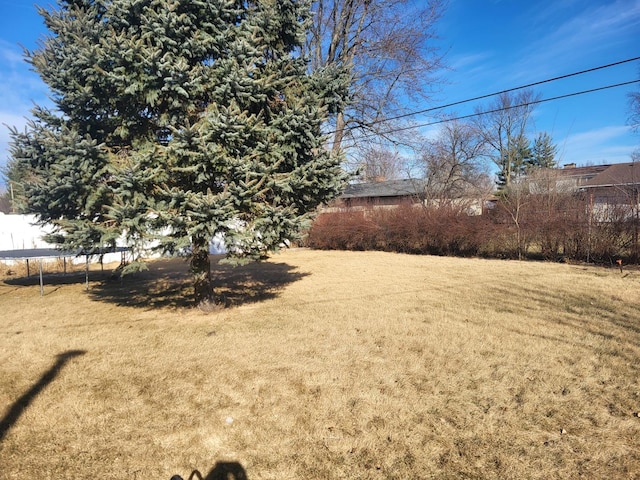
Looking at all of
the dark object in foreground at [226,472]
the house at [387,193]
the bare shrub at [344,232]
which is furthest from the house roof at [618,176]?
the dark object in foreground at [226,472]

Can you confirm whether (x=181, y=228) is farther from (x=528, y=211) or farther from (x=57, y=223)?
(x=528, y=211)

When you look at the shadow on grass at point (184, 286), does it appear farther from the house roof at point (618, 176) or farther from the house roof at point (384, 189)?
the house roof at point (618, 176)

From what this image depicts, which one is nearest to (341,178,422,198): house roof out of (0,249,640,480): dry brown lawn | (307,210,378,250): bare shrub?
(307,210,378,250): bare shrub

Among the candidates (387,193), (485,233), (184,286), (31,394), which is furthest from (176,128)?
(387,193)

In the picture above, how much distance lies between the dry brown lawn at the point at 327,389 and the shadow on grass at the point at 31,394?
0.02 metres

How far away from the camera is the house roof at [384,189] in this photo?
96.8 ft

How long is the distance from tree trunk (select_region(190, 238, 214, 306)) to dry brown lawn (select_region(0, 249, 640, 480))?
1.12 ft

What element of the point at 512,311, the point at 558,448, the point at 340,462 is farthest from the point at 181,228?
the point at 512,311

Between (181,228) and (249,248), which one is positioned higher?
(181,228)

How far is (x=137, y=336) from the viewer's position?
16.9ft

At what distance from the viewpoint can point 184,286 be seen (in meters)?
9.19

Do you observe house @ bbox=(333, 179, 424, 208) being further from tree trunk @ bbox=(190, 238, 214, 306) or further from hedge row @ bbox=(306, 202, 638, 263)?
tree trunk @ bbox=(190, 238, 214, 306)

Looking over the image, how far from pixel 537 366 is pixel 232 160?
4.36 m

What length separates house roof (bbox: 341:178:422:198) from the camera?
1162 inches
